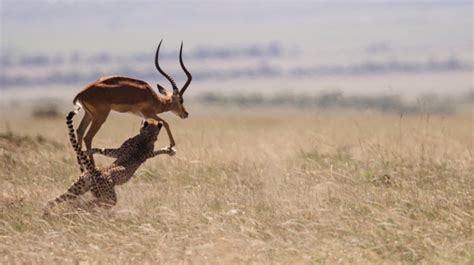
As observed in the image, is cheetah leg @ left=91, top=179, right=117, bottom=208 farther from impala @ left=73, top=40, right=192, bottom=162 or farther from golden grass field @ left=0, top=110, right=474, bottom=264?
impala @ left=73, top=40, right=192, bottom=162

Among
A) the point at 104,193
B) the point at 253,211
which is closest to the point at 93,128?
the point at 104,193

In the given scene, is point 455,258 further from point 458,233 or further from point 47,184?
point 47,184

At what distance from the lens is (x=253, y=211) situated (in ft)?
28.0

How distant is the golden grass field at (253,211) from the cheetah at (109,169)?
0.18m

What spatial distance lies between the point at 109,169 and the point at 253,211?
4.55 feet

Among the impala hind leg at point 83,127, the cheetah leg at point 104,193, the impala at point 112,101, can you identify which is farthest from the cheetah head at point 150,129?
the impala hind leg at point 83,127

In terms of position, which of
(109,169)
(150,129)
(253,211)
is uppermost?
(150,129)

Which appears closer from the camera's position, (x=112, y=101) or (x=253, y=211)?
(x=253, y=211)

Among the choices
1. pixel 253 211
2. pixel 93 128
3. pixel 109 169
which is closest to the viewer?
pixel 253 211

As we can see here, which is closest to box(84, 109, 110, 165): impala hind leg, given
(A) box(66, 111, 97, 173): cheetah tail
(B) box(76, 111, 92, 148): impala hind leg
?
(B) box(76, 111, 92, 148): impala hind leg

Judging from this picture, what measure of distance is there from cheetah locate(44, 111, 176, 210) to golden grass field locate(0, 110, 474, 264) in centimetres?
18

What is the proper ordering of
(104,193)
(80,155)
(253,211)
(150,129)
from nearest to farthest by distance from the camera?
(253,211) → (104,193) → (80,155) → (150,129)

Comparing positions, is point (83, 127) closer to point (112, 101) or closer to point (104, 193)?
point (112, 101)

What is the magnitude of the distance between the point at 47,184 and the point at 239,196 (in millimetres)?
2016
